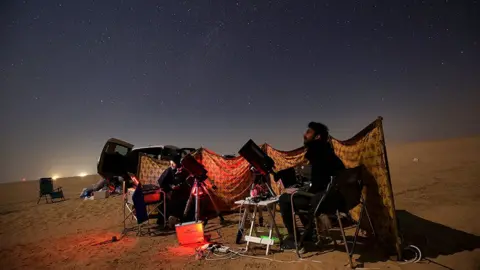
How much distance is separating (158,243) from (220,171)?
3826mm

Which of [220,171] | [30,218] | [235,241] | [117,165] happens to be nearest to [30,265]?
[117,165]

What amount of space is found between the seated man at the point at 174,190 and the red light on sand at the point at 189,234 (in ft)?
5.79

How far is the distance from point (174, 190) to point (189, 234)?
253cm

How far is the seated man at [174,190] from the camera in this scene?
7.00m

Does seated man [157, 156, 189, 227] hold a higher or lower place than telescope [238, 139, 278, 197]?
lower

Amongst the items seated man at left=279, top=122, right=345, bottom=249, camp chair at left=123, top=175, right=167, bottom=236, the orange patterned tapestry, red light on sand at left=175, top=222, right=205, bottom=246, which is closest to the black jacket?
seated man at left=279, top=122, right=345, bottom=249

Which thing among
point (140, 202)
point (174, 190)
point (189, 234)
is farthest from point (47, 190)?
point (189, 234)

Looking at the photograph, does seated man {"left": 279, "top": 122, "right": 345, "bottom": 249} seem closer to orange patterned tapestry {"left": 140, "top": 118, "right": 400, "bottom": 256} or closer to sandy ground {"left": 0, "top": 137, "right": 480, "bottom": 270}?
orange patterned tapestry {"left": 140, "top": 118, "right": 400, "bottom": 256}

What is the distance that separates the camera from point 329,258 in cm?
392

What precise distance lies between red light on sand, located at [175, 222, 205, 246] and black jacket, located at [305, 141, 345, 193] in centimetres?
273

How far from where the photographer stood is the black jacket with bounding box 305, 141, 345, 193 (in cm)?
418

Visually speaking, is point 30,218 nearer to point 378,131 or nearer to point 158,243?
point 158,243

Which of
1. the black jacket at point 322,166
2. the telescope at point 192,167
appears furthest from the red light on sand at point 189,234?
the black jacket at point 322,166

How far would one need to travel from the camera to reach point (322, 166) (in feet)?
13.8
